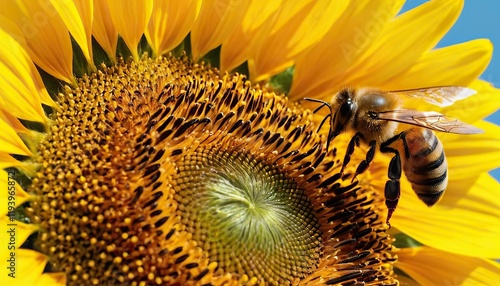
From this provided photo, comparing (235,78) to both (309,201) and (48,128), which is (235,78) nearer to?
(309,201)

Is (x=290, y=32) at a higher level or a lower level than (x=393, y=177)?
higher

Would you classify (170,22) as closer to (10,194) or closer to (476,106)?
(10,194)

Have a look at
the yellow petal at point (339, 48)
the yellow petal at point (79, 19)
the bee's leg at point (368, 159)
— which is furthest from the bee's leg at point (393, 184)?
the yellow petal at point (79, 19)

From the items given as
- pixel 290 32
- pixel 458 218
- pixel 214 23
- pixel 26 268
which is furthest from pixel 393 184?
pixel 26 268

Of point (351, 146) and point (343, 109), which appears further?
point (351, 146)

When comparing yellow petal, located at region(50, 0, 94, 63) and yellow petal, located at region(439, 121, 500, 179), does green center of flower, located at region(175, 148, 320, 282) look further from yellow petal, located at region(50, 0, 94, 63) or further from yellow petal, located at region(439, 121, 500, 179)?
yellow petal, located at region(439, 121, 500, 179)
